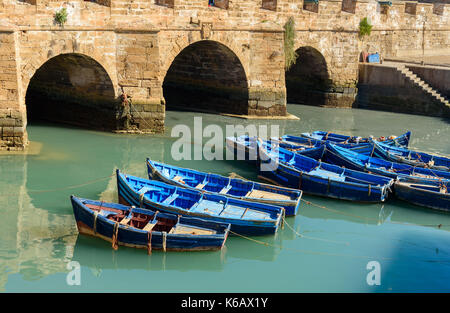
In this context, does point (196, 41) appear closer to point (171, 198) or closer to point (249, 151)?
point (249, 151)

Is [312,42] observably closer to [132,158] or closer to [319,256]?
[132,158]

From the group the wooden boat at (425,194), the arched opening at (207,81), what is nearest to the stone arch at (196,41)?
the arched opening at (207,81)

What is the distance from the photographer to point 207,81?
25484 millimetres

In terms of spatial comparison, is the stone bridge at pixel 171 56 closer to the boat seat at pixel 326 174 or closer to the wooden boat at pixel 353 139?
the wooden boat at pixel 353 139

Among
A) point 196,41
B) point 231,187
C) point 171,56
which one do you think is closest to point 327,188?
point 231,187

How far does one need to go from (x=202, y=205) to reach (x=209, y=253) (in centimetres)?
164

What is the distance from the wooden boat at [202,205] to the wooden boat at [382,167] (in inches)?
156

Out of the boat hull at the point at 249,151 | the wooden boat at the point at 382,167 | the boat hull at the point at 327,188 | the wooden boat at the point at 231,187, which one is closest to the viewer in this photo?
the wooden boat at the point at 231,187

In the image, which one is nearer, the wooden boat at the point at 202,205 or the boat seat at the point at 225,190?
the wooden boat at the point at 202,205

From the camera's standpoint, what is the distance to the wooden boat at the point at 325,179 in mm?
15797

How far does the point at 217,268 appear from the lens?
12156mm

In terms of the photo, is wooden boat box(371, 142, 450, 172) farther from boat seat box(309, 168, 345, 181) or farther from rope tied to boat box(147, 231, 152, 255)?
rope tied to boat box(147, 231, 152, 255)

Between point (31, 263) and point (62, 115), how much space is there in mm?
11168

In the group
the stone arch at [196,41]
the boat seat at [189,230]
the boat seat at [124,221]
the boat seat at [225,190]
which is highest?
the stone arch at [196,41]
